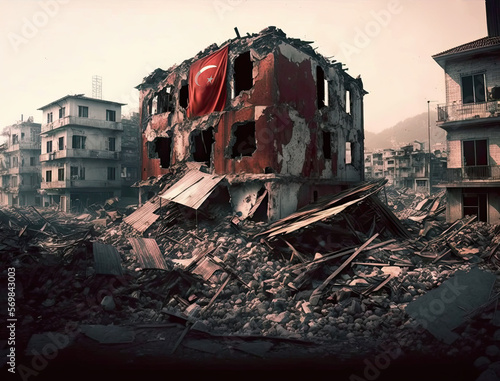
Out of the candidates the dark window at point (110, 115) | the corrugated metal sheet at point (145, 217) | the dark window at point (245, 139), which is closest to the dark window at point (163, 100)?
the dark window at point (245, 139)

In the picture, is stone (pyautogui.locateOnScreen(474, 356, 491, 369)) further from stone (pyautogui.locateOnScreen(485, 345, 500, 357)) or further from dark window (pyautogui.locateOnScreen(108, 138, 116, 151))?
dark window (pyautogui.locateOnScreen(108, 138, 116, 151))

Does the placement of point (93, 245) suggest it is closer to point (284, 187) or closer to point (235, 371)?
point (235, 371)

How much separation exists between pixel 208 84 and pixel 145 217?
7409mm

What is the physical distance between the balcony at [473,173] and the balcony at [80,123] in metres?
32.1

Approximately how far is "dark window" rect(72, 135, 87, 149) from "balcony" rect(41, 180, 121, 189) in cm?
376

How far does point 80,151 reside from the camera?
32.4 meters

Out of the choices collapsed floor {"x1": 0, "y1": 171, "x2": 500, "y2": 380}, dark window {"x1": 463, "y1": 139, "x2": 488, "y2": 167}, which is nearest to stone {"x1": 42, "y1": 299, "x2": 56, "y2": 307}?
collapsed floor {"x1": 0, "y1": 171, "x2": 500, "y2": 380}

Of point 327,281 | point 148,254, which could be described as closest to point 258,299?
point 327,281

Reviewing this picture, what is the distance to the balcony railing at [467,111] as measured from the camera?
1694cm

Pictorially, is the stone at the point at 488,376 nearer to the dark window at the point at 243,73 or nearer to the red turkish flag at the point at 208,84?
the red turkish flag at the point at 208,84

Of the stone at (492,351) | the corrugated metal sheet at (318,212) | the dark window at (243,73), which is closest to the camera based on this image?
the stone at (492,351)

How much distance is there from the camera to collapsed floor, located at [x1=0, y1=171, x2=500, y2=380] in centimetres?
548

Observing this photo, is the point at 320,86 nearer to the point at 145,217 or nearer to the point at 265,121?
the point at 265,121

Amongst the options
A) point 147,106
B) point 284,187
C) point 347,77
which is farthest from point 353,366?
point 147,106
